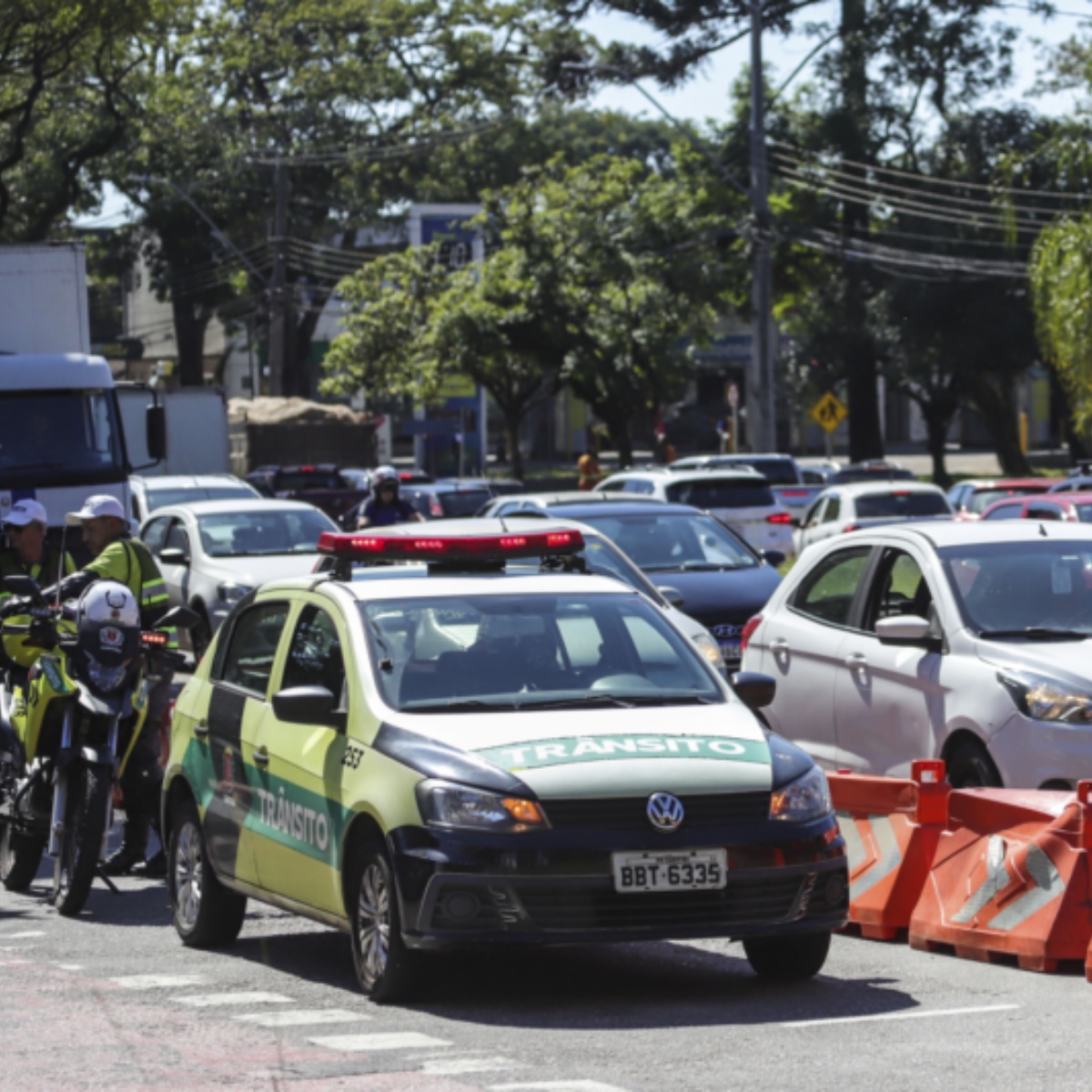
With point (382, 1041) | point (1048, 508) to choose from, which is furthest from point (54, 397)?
point (382, 1041)

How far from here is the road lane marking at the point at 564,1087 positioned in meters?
5.75

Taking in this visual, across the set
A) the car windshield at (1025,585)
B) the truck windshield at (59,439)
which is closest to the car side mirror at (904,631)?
the car windshield at (1025,585)

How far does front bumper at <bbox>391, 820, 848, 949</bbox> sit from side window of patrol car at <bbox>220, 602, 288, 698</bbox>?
1.73 meters

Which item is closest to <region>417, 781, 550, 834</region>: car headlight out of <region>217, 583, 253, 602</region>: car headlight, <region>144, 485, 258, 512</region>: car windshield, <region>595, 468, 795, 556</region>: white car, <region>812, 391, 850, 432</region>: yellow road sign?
<region>217, 583, 253, 602</region>: car headlight

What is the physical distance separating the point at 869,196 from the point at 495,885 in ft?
158

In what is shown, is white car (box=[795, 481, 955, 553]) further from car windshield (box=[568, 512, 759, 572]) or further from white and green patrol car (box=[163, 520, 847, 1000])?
white and green patrol car (box=[163, 520, 847, 1000])

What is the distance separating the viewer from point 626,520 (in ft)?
57.1

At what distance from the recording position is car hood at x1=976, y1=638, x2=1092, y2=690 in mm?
9234

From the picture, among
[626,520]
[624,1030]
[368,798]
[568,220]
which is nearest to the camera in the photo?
[624,1030]

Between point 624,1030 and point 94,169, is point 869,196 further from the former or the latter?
point 624,1030

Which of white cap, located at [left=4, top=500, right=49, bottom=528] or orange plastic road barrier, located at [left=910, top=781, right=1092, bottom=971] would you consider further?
white cap, located at [left=4, top=500, right=49, bottom=528]

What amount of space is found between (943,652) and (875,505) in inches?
707

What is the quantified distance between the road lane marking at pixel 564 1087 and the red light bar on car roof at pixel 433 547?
2.82m

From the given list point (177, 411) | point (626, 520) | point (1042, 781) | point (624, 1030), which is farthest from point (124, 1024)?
point (177, 411)
